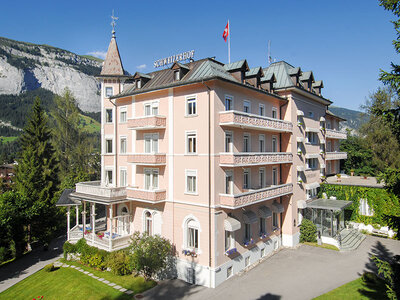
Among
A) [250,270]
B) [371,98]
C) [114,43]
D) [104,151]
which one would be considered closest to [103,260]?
[104,151]

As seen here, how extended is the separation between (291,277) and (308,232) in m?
9.39

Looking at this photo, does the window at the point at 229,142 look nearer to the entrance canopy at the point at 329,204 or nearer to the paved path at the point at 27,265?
the entrance canopy at the point at 329,204

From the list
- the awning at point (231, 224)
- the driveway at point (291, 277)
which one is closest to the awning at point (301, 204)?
the driveway at point (291, 277)

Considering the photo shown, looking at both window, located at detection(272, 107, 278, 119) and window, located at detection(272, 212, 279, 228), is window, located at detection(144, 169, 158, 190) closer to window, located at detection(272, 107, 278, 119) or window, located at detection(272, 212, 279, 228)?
window, located at detection(272, 212, 279, 228)

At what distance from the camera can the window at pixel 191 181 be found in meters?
20.9

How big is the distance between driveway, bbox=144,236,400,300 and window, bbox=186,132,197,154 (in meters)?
10.2

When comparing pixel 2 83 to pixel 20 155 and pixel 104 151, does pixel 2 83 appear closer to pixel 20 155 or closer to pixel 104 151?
pixel 20 155

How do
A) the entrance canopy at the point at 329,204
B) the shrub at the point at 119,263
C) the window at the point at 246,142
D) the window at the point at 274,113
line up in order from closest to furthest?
the shrub at the point at 119,263 → the window at the point at 246,142 → the window at the point at 274,113 → the entrance canopy at the point at 329,204

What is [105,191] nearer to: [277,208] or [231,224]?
[231,224]

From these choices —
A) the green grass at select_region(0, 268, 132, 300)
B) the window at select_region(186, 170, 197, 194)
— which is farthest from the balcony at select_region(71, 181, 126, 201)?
the window at select_region(186, 170, 197, 194)

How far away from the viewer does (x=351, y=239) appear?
2903 cm

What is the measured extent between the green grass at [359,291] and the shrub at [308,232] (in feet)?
30.4

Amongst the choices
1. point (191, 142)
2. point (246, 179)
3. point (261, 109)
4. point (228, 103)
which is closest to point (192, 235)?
point (246, 179)

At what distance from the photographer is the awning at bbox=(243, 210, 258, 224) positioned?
22.1 m
